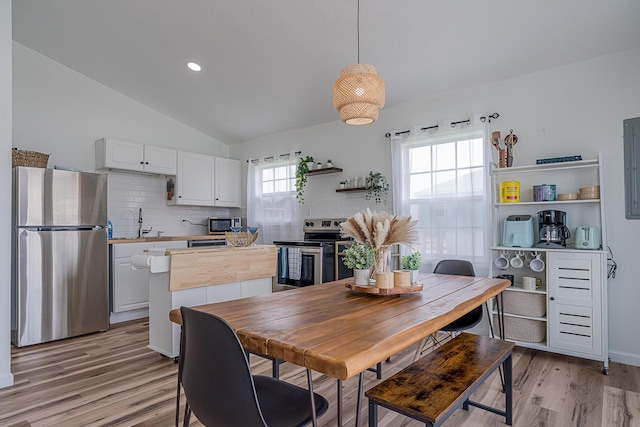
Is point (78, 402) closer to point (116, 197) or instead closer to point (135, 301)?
point (135, 301)

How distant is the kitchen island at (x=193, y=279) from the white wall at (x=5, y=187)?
0.96 m

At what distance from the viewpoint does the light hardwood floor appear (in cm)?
214

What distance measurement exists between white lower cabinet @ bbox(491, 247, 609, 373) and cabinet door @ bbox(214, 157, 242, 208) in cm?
392

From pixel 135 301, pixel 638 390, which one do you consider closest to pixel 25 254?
pixel 135 301

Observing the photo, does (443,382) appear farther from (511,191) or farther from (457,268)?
(511,191)

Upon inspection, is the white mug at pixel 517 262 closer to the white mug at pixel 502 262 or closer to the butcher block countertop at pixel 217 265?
the white mug at pixel 502 262

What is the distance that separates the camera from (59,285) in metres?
3.65

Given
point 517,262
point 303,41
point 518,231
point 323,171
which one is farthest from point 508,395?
point 323,171

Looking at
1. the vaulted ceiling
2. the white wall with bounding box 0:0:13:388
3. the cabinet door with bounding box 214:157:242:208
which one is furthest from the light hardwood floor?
the cabinet door with bounding box 214:157:242:208

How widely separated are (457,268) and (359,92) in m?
1.71

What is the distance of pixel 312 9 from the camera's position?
9.68 feet

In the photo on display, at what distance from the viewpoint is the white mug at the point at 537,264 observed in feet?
10.5

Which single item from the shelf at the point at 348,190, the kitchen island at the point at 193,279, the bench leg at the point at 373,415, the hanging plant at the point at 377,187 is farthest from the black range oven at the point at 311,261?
the bench leg at the point at 373,415

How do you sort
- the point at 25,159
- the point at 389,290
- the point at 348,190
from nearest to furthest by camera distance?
the point at 389,290
the point at 25,159
the point at 348,190
